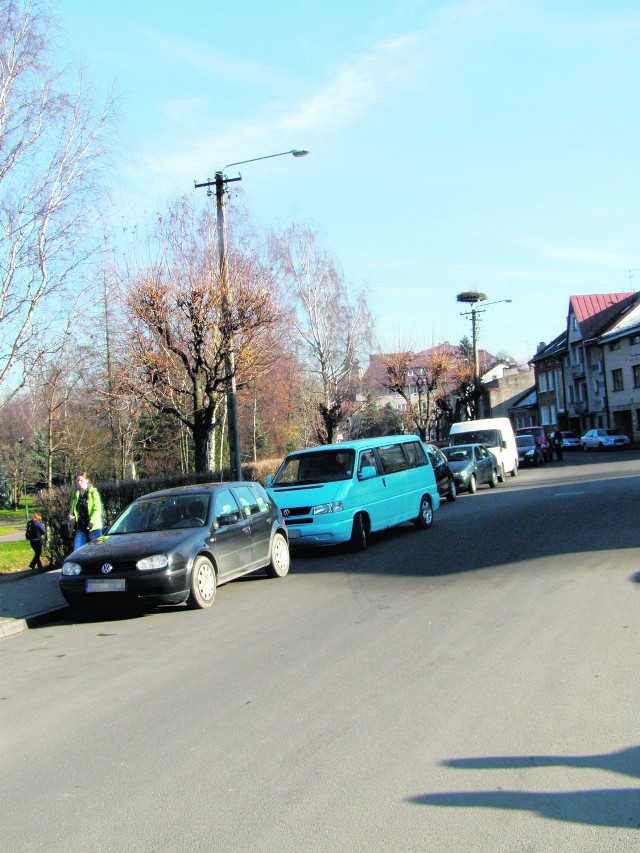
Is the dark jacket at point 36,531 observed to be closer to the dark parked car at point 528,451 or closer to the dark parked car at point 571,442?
the dark parked car at point 528,451

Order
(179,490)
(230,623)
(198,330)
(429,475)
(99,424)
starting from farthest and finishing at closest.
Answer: (99,424), (198,330), (429,475), (179,490), (230,623)

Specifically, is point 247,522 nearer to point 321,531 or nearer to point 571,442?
point 321,531

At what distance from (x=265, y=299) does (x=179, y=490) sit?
9.65 m

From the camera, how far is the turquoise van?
43.6 ft

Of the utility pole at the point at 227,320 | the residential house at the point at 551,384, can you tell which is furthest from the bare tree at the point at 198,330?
the residential house at the point at 551,384

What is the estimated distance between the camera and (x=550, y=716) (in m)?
5.08

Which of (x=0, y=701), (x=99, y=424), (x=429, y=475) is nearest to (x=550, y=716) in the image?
(x=0, y=701)

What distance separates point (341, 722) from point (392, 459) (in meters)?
10.3

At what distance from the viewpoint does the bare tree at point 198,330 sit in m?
19.2

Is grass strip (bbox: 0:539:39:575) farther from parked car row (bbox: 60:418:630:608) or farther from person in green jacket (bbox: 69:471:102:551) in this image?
parked car row (bbox: 60:418:630:608)

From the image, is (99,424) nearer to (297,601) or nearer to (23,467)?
(23,467)

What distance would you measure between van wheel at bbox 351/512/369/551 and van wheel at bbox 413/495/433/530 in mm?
2586

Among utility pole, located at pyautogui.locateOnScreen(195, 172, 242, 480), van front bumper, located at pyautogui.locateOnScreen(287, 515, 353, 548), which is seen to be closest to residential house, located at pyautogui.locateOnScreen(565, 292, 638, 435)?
utility pole, located at pyautogui.locateOnScreen(195, 172, 242, 480)

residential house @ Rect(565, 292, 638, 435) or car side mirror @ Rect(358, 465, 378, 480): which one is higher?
residential house @ Rect(565, 292, 638, 435)
